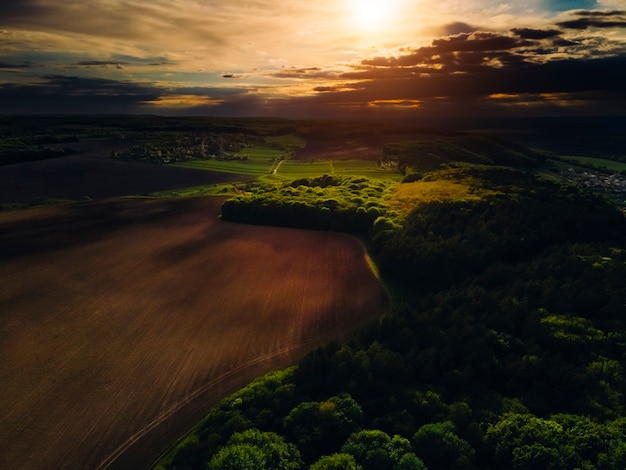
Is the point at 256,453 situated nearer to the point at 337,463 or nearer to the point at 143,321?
the point at 337,463

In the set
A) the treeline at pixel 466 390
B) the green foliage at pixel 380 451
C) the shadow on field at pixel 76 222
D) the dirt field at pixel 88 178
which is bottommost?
the dirt field at pixel 88 178

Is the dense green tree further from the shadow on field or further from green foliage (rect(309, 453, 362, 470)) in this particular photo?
the shadow on field

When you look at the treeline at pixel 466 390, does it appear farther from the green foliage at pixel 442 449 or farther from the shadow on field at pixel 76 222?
the shadow on field at pixel 76 222

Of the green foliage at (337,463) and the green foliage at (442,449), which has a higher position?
the green foliage at (337,463)

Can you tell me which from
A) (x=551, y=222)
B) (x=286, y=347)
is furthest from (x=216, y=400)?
(x=551, y=222)

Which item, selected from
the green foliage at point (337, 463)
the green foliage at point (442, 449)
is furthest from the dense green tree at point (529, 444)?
the green foliage at point (337, 463)

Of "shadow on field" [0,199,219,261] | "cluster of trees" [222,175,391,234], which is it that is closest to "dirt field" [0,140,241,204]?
"shadow on field" [0,199,219,261]

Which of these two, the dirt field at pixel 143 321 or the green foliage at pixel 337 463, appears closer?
the green foliage at pixel 337 463
